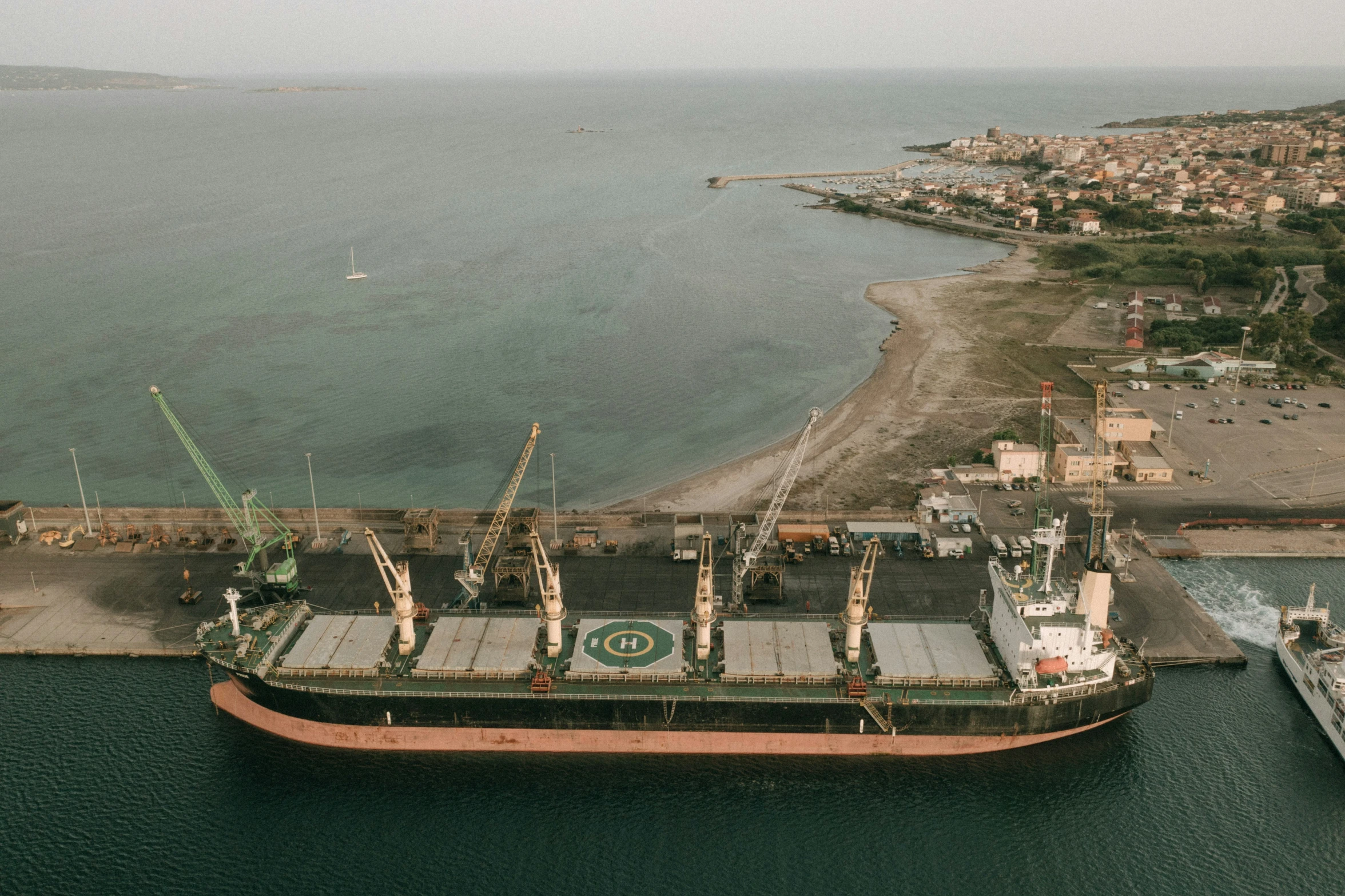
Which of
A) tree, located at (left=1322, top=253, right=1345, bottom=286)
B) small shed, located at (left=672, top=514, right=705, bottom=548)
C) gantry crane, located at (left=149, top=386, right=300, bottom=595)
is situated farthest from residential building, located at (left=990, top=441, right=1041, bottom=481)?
tree, located at (left=1322, top=253, right=1345, bottom=286)

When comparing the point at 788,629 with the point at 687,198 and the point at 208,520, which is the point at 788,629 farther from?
the point at 687,198

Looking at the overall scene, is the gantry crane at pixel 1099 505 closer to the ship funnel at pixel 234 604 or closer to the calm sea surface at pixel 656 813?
the calm sea surface at pixel 656 813

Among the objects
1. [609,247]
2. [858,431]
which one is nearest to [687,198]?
[609,247]

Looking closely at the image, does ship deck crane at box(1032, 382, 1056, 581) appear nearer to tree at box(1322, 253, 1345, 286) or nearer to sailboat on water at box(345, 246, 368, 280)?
tree at box(1322, 253, 1345, 286)

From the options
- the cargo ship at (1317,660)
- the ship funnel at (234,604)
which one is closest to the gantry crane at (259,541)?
the ship funnel at (234,604)

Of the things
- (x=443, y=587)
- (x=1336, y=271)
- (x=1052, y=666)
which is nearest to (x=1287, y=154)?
(x=1336, y=271)

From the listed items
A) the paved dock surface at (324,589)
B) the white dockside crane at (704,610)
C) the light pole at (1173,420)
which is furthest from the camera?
the light pole at (1173,420)
